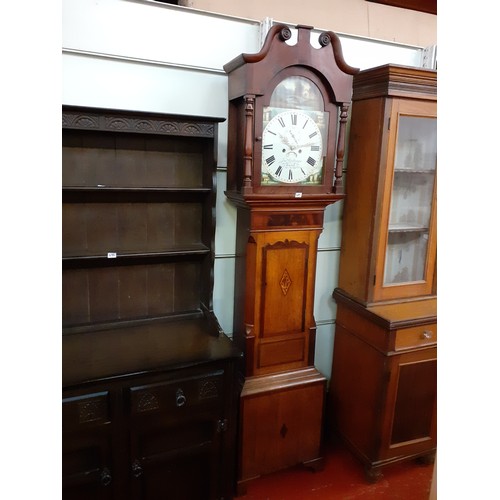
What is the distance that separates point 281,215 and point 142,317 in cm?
75

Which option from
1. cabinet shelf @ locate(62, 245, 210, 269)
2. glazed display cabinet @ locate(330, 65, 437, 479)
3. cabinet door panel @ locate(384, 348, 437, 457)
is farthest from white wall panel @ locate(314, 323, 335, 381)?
cabinet shelf @ locate(62, 245, 210, 269)

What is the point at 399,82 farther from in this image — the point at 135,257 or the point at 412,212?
the point at 135,257

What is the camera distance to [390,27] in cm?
218

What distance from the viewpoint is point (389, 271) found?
6.91ft

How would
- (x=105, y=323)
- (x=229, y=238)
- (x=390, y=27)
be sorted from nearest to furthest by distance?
(x=105, y=323) < (x=229, y=238) < (x=390, y=27)

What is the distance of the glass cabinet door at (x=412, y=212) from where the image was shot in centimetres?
199

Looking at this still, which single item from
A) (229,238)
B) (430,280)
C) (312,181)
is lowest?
(430,280)

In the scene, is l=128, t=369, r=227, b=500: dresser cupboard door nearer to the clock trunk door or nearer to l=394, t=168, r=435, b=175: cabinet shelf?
the clock trunk door

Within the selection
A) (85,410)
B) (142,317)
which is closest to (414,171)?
(142,317)

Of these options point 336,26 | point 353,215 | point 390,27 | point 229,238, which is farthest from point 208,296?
point 390,27
